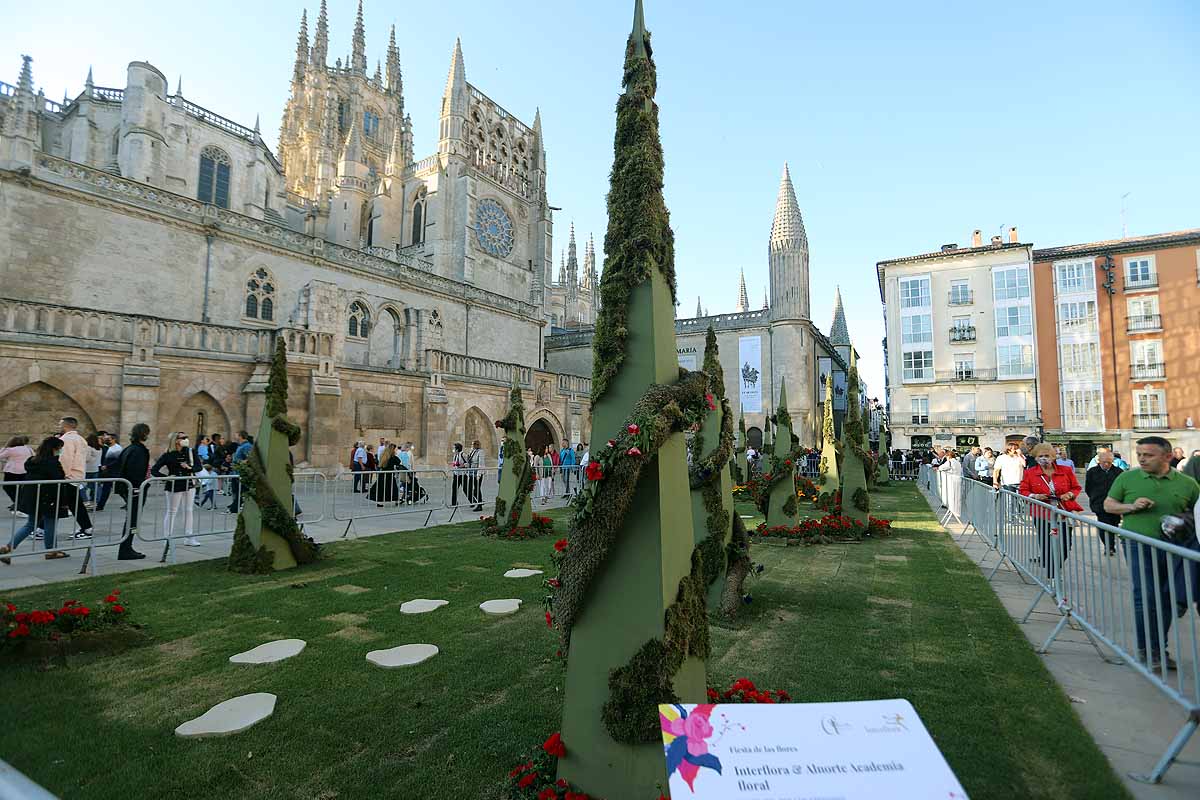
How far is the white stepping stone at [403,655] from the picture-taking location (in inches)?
174

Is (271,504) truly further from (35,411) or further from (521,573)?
(35,411)

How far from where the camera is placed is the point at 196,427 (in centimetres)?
1605

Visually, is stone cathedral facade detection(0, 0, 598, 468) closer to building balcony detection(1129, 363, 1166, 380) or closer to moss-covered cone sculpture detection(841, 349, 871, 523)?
moss-covered cone sculpture detection(841, 349, 871, 523)

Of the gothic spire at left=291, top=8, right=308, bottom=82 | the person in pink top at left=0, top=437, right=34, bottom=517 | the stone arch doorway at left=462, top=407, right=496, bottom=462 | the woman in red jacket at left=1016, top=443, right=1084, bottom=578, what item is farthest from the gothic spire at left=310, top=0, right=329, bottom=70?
the woman in red jacket at left=1016, top=443, right=1084, bottom=578

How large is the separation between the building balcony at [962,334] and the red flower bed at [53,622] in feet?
134

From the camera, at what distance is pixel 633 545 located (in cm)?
275

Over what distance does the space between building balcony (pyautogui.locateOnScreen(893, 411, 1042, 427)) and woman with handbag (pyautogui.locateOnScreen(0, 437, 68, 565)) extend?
39.5 metres

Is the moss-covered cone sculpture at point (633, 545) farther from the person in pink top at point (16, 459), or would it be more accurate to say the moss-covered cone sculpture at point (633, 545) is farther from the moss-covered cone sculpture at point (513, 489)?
the person in pink top at point (16, 459)

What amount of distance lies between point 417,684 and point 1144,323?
139 feet

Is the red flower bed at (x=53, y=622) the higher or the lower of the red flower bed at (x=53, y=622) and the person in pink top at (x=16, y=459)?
the lower

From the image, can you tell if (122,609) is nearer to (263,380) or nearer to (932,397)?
(263,380)

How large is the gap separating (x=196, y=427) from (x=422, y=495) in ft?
25.3

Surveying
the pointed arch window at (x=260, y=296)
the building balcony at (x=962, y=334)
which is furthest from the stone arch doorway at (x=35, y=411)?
the building balcony at (x=962, y=334)

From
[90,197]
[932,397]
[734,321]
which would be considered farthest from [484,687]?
[932,397]
